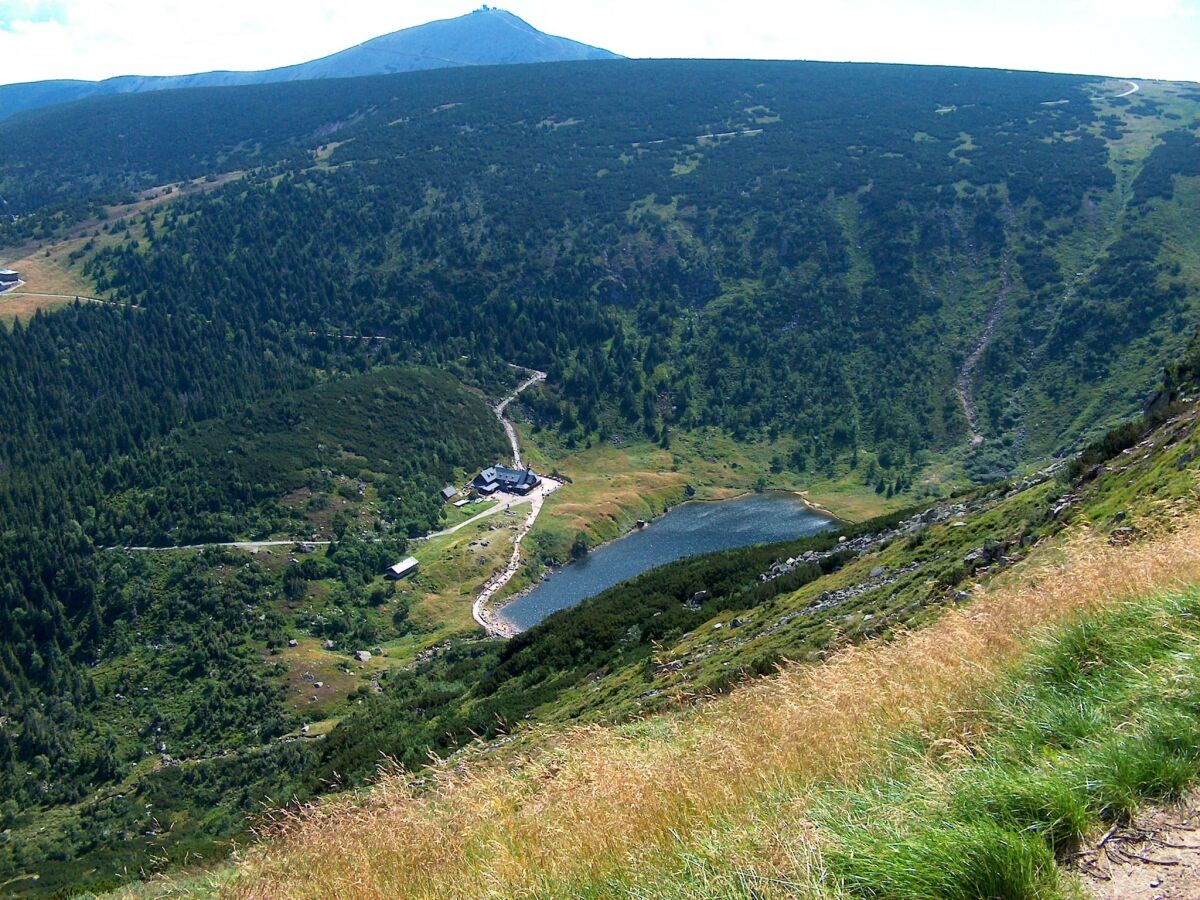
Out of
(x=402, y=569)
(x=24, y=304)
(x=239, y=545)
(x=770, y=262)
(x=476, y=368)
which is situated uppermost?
(x=770, y=262)

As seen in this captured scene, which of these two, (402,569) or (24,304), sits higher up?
(24,304)

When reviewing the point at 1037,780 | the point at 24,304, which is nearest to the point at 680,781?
the point at 1037,780

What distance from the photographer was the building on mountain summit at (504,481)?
345 ft

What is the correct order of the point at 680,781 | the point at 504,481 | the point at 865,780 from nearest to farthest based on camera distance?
1. the point at 865,780
2. the point at 680,781
3. the point at 504,481

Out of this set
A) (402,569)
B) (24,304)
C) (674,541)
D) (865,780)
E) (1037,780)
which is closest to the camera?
(1037,780)

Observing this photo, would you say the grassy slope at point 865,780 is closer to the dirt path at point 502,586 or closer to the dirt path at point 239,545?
the dirt path at point 502,586

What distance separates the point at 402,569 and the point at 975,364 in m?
83.0

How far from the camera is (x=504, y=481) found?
10600 centimetres

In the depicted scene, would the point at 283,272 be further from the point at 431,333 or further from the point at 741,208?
the point at 741,208

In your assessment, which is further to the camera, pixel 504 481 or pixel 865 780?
pixel 504 481

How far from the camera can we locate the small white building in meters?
85.2

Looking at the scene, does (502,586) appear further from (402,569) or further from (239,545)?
(239,545)

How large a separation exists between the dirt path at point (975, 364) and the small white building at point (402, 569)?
231 feet

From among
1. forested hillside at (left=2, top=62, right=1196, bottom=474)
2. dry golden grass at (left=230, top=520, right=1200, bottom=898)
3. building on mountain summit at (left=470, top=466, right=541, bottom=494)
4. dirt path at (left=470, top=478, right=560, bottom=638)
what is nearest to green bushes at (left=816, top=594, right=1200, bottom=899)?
dry golden grass at (left=230, top=520, right=1200, bottom=898)
